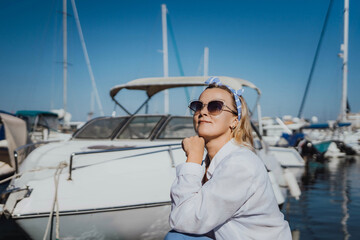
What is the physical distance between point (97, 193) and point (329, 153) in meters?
17.4

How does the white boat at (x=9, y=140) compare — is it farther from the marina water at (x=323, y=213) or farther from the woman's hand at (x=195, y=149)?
the woman's hand at (x=195, y=149)

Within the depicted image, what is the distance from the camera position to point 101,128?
563cm

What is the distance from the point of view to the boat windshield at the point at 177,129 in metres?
5.19

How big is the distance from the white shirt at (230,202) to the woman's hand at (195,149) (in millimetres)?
43

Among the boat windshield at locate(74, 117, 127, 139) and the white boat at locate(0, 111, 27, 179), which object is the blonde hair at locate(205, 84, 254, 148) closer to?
the boat windshield at locate(74, 117, 127, 139)

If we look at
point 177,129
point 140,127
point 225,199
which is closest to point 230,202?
point 225,199

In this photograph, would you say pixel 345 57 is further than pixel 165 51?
Yes

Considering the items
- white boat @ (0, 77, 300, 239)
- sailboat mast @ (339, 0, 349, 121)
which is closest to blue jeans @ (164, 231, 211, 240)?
white boat @ (0, 77, 300, 239)

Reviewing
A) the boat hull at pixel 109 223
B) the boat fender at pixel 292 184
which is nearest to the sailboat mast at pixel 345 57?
the boat fender at pixel 292 184

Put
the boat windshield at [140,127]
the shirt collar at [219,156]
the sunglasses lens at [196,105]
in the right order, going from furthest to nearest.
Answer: the boat windshield at [140,127] → the sunglasses lens at [196,105] → the shirt collar at [219,156]

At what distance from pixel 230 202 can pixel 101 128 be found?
179 inches

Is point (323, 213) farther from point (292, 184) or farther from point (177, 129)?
point (177, 129)

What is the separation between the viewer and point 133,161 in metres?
3.82

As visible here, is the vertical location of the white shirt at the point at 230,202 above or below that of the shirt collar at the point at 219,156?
below
